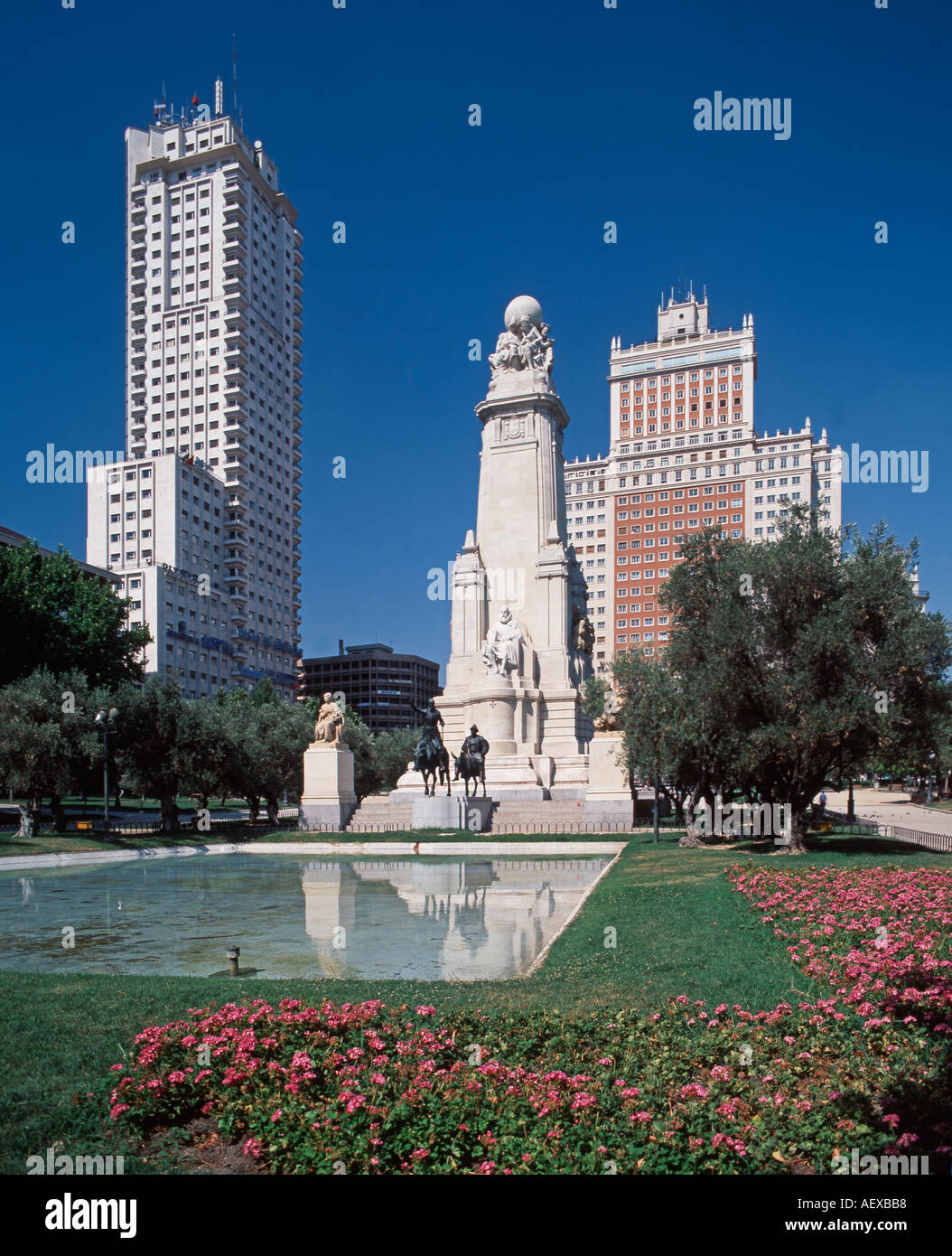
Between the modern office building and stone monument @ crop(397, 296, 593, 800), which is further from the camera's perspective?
the modern office building

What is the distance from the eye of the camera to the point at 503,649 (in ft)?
151

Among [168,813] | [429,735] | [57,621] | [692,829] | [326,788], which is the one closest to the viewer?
[692,829]

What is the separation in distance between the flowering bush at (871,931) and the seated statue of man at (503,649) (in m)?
27.3

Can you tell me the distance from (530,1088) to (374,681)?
17797 cm

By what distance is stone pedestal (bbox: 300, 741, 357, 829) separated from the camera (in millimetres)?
40500

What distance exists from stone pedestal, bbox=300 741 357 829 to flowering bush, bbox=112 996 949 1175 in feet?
107

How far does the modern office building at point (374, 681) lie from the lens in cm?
18200

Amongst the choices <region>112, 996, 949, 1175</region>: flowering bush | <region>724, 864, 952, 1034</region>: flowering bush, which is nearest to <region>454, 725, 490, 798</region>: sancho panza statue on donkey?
<region>724, 864, 952, 1034</region>: flowering bush

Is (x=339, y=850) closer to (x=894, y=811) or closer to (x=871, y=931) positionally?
(x=871, y=931)

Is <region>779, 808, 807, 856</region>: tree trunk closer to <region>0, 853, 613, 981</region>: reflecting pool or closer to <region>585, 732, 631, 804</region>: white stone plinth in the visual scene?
<region>0, 853, 613, 981</region>: reflecting pool

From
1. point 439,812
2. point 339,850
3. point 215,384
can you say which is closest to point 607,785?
point 439,812

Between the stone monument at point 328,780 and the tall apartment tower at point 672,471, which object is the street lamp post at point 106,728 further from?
the tall apartment tower at point 672,471
